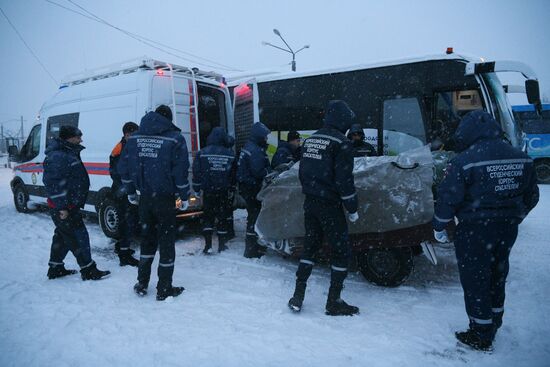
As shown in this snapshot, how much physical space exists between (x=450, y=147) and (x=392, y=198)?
2950 millimetres

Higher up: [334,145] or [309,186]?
[334,145]

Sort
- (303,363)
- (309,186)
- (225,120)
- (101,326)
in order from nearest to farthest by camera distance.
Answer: (303,363) → (101,326) → (309,186) → (225,120)

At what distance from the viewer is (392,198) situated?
3.94 metres

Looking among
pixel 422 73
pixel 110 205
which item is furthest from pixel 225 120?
pixel 422 73

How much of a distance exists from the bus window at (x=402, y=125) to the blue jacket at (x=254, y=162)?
2842mm

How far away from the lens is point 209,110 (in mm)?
7336

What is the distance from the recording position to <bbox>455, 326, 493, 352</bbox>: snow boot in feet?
9.56

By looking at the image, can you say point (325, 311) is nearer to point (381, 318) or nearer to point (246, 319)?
A: point (381, 318)

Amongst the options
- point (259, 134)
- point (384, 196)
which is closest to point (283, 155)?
point (259, 134)

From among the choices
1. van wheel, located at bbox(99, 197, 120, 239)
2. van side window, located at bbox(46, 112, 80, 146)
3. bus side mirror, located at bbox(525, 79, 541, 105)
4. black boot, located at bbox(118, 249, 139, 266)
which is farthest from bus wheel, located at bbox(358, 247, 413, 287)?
van side window, located at bbox(46, 112, 80, 146)

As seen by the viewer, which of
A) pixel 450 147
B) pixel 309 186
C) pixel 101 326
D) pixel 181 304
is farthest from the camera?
pixel 450 147

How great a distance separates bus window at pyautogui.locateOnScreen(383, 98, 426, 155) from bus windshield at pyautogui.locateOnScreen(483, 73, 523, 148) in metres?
1.23

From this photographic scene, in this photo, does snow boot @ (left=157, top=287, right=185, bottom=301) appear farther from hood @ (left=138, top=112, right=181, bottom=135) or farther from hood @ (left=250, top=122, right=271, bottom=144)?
hood @ (left=250, top=122, right=271, bottom=144)

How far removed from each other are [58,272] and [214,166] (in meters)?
2.64
